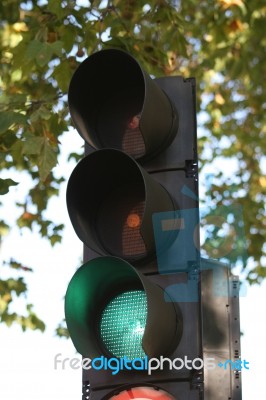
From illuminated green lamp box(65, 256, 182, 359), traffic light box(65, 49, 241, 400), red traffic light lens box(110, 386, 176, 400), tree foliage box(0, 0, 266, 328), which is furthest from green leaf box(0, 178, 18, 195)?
red traffic light lens box(110, 386, 176, 400)

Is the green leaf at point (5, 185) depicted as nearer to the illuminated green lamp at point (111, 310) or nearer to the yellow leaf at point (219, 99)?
the illuminated green lamp at point (111, 310)

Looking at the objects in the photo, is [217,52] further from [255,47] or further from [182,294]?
[182,294]

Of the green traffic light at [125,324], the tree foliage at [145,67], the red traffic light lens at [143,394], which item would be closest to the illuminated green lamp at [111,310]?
the green traffic light at [125,324]

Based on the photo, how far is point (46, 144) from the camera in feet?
17.5

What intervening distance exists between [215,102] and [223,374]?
28.9 feet

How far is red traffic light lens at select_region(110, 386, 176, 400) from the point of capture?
2799 millimetres

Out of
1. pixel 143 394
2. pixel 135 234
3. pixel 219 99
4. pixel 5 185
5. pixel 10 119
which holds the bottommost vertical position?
pixel 143 394

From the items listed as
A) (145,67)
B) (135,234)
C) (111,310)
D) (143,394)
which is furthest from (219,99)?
(143,394)

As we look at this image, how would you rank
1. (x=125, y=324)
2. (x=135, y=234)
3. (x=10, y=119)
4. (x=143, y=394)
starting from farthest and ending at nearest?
(x=10, y=119)
(x=135, y=234)
(x=125, y=324)
(x=143, y=394)

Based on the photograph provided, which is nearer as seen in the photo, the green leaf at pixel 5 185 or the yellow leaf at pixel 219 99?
the green leaf at pixel 5 185

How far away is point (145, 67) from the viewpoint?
673 centimetres

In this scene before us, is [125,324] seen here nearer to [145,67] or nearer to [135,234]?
[135,234]

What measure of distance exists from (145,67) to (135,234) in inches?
147

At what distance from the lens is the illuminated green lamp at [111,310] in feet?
9.43
